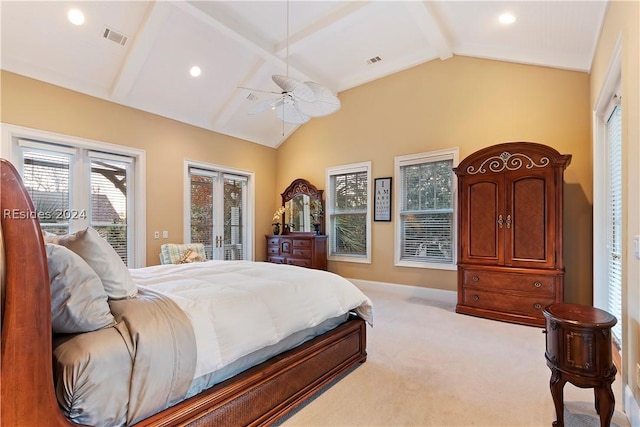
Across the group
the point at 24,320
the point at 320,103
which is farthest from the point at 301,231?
the point at 24,320

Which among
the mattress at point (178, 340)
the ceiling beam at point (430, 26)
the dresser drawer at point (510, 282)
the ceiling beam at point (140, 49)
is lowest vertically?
the dresser drawer at point (510, 282)

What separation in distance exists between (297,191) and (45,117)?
3.98 meters

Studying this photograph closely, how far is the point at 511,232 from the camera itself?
3.70 meters

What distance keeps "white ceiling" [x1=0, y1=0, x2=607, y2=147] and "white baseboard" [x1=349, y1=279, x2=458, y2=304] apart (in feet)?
10.9

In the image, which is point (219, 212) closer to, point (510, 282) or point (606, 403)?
point (510, 282)

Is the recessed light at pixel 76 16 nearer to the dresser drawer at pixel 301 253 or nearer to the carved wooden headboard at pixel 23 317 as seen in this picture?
the carved wooden headboard at pixel 23 317

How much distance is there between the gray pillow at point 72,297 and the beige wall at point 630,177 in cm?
266

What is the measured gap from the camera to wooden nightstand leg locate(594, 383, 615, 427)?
5.30ft

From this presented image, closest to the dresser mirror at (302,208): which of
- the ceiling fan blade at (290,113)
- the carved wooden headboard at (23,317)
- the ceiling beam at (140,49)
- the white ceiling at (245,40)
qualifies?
the white ceiling at (245,40)

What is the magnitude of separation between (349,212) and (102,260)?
4.65 m

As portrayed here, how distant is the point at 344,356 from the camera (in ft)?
7.86

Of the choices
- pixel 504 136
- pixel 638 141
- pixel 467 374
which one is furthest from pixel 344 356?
pixel 504 136

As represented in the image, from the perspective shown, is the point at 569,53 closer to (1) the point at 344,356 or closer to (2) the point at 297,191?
(1) the point at 344,356

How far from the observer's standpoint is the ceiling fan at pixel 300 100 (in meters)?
2.74
